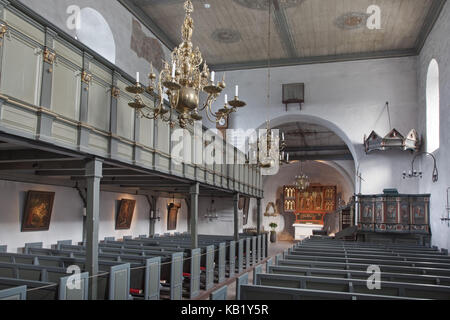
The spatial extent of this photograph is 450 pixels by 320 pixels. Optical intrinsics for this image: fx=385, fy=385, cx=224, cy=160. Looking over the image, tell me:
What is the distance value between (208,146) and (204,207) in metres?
11.5

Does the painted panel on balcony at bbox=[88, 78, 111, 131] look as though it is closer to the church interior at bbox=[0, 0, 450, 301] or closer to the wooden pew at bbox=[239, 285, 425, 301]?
the church interior at bbox=[0, 0, 450, 301]

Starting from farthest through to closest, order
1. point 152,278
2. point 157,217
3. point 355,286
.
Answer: point 157,217 < point 152,278 < point 355,286

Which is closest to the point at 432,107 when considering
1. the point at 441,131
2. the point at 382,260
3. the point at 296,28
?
the point at 441,131

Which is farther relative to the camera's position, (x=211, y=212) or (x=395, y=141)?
(x=211, y=212)

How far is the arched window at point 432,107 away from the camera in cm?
1644

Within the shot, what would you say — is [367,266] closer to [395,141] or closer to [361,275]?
[361,275]

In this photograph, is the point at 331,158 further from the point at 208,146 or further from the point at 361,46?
the point at 208,146

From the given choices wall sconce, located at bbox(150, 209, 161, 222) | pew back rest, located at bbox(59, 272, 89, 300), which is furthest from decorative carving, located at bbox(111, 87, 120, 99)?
wall sconce, located at bbox(150, 209, 161, 222)

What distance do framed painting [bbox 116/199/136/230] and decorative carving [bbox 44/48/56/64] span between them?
10368 millimetres

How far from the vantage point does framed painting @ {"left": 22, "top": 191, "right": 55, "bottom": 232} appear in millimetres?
11141

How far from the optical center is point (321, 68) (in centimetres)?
2033

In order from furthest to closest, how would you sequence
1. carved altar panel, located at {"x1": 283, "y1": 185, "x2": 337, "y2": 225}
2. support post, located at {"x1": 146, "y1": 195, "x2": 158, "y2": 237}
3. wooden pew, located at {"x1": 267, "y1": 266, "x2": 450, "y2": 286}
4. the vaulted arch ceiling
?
1. carved altar panel, located at {"x1": 283, "y1": 185, "x2": 337, "y2": 225}
2. support post, located at {"x1": 146, "y1": 195, "x2": 158, "y2": 237}
3. the vaulted arch ceiling
4. wooden pew, located at {"x1": 267, "y1": 266, "x2": 450, "y2": 286}

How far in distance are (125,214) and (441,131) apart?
12.8 m

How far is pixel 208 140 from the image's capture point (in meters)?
12.7
